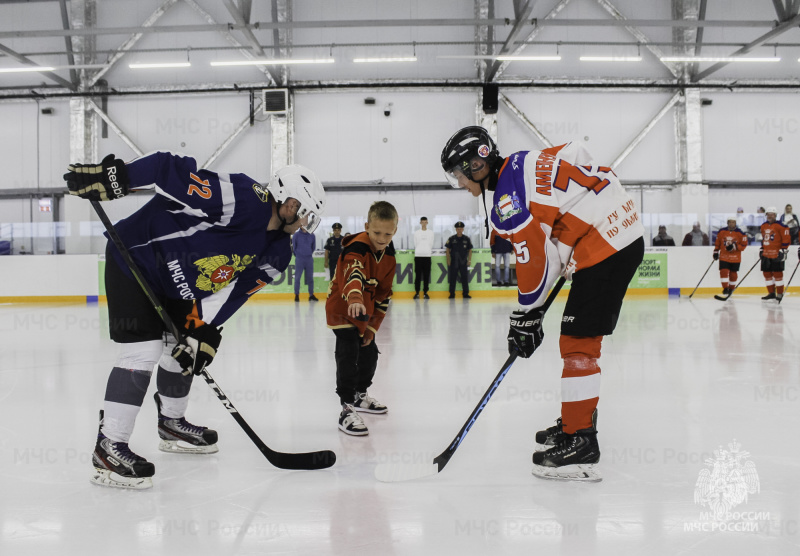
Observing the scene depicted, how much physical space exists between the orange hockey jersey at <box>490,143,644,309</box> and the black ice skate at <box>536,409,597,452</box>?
55 cm

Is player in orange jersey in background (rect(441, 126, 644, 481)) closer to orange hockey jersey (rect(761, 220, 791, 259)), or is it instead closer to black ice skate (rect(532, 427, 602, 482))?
black ice skate (rect(532, 427, 602, 482))

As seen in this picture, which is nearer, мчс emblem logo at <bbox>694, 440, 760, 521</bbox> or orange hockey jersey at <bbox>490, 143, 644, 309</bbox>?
мчс emblem logo at <bbox>694, 440, 760, 521</bbox>

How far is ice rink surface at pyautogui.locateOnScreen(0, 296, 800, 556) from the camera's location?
5.76 feet

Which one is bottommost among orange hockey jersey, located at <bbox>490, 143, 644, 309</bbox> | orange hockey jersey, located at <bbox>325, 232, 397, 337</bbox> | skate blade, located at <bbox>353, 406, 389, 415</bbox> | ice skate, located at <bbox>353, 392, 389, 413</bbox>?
skate blade, located at <bbox>353, 406, 389, 415</bbox>

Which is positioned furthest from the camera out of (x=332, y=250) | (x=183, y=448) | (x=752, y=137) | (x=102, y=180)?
(x=752, y=137)

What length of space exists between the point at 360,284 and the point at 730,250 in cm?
1023

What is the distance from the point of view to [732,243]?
10898mm

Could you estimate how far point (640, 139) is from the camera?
1486 centimetres

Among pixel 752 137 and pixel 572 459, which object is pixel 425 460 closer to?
pixel 572 459

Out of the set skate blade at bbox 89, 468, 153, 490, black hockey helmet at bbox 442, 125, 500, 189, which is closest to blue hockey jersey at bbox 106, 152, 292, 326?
skate blade at bbox 89, 468, 153, 490

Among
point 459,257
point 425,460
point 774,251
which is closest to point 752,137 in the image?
point 774,251

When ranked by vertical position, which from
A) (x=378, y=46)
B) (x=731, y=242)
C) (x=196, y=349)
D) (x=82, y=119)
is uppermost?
(x=378, y=46)

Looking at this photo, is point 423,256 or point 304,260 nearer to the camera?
point 304,260

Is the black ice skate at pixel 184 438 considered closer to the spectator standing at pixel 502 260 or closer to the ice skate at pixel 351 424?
the ice skate at pixel 351 424
